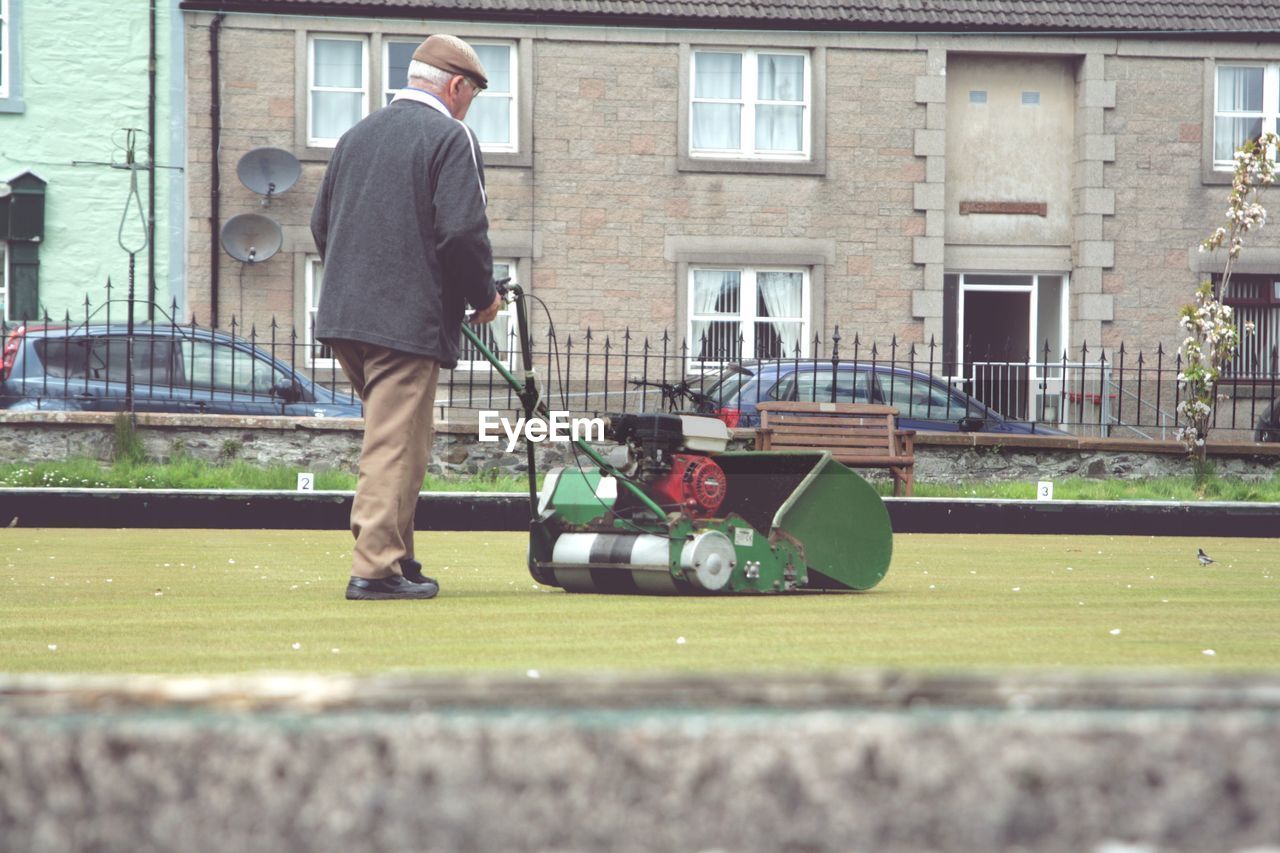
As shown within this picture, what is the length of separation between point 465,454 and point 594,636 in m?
9.62

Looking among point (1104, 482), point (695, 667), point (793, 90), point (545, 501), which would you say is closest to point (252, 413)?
point (1104, 482)

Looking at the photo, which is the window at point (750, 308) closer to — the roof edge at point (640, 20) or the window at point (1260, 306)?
the roof edge at point (640, 20)

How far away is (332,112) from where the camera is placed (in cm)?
2242

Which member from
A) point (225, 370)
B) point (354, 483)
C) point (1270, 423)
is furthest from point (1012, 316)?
point (354, 483)

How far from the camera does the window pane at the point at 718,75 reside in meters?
23.0

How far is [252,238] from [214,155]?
111 centimetres

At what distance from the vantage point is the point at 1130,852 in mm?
1228

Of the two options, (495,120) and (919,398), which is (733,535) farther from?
(495,120)

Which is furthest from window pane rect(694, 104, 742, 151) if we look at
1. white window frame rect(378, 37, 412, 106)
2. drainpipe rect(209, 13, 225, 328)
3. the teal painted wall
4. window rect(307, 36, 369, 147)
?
the teal painted wall

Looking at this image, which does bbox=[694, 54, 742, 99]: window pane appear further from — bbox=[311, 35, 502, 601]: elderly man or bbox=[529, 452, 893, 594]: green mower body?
bbox=[311, 35, 502, 601]: elderly man

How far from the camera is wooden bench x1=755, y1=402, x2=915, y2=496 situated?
47.6 ft

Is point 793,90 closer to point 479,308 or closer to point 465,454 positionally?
point 465,454

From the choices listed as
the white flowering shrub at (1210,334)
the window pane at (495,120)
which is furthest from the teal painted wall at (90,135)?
the white flowering shrub at (1210,334)

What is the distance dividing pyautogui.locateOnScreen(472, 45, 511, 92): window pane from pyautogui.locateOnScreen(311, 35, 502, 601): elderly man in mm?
16285
